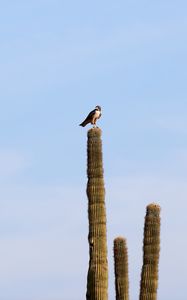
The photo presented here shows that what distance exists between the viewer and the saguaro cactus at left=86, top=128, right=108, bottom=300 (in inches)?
518

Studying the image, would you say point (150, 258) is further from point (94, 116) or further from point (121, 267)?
point (94, 116)

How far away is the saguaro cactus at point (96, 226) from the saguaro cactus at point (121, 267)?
122 cm

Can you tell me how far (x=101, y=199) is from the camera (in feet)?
43.5

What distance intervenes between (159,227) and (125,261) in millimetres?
916

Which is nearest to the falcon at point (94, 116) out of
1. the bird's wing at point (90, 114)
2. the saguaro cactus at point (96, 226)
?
the bird's wing at point (90, 114)

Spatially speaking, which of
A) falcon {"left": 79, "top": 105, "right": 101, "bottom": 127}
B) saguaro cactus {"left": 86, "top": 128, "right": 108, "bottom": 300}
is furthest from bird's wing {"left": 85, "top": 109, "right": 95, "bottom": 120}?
saguaro cactus {"left": 86, "top": 128, "right": 108, "bottom": 300}

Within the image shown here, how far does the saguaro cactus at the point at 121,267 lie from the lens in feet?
47.7

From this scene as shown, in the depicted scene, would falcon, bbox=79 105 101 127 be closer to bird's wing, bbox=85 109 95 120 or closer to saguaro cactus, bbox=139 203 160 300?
bird's wing, bbox=85 109 95 120

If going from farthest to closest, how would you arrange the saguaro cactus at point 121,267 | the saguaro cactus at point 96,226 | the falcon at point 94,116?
the falcon at point 94,116
the saguaro cactus at point 121,267
the saguaro cactus at point 96,226

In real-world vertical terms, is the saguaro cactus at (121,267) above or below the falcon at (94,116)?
below

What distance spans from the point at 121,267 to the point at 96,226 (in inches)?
65.9

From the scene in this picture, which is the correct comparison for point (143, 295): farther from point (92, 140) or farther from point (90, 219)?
point (92, 140)

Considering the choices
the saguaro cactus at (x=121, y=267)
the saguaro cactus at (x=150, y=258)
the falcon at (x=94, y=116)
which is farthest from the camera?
the falcon at (x=94, y=116)

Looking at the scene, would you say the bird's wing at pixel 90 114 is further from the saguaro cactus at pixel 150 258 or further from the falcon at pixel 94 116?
the saguaro cactus at pixel 150 258
